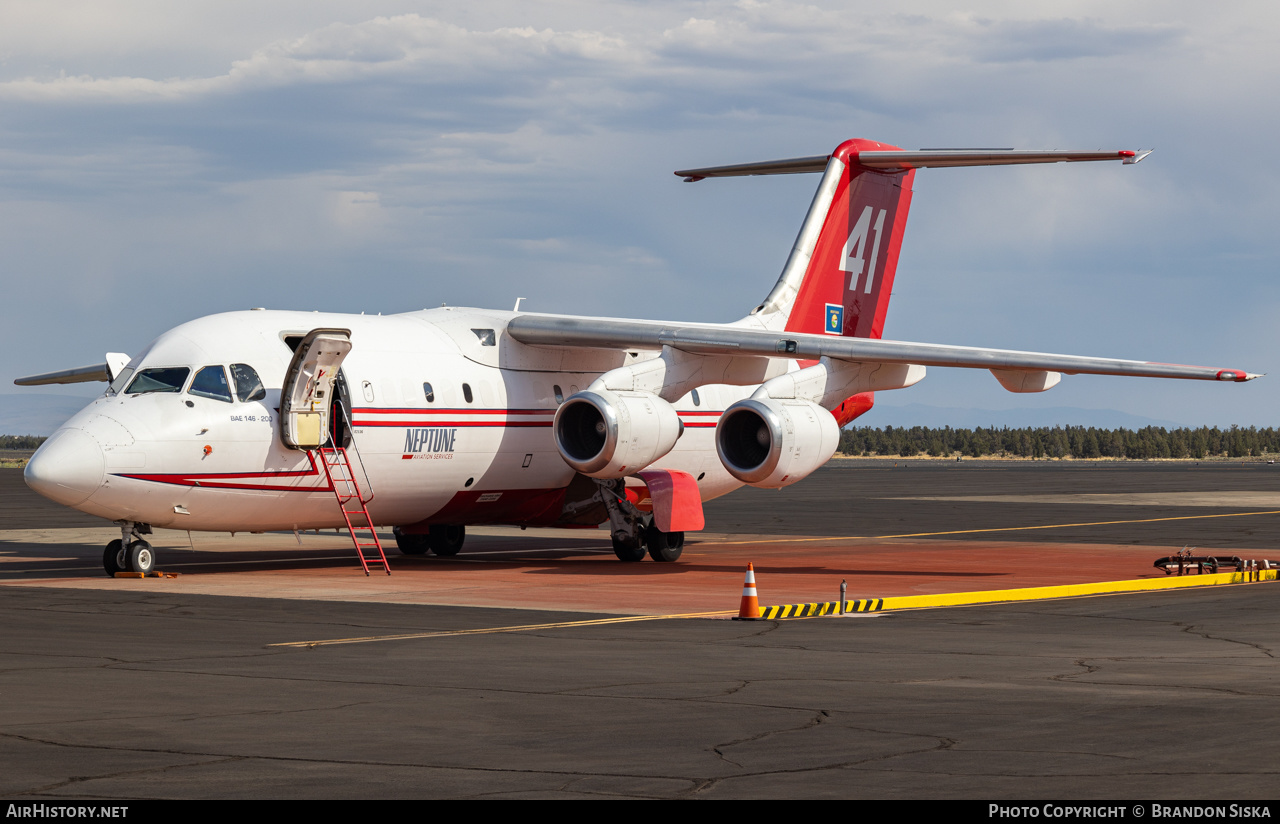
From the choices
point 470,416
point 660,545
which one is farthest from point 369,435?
point 660,545

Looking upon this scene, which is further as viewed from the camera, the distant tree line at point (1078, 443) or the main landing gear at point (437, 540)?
the distant tree line at point (1078, 443)

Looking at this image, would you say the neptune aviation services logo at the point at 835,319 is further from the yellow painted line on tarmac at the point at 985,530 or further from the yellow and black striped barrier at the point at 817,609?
the yellow and black striped barrier at the point at 817,609

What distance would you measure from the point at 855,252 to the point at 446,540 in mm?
8807

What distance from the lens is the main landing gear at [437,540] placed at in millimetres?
25516

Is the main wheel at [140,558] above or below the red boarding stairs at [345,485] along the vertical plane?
below

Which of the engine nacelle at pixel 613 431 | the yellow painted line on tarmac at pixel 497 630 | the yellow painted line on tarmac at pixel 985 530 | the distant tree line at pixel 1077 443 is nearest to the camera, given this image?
the yellow painted line on tarmac at pixel 497 630

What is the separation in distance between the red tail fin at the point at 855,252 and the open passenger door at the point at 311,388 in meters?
8.95

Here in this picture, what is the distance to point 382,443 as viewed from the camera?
21438 millimetres

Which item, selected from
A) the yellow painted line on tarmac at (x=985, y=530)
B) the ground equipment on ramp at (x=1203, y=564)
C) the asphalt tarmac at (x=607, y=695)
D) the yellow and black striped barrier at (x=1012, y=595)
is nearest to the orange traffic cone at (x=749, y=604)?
the yellow and black striped barrier at (x=1012, y=595)

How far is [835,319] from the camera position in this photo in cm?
2748

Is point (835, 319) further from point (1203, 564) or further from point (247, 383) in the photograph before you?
point (247, 383)

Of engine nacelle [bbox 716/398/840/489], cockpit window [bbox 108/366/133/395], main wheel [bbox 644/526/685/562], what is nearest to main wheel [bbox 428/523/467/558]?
main wheel [bbox 644/526/685/562]

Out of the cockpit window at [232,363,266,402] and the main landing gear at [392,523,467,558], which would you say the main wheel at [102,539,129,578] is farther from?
the main landing gear at [392,523,467,558]
